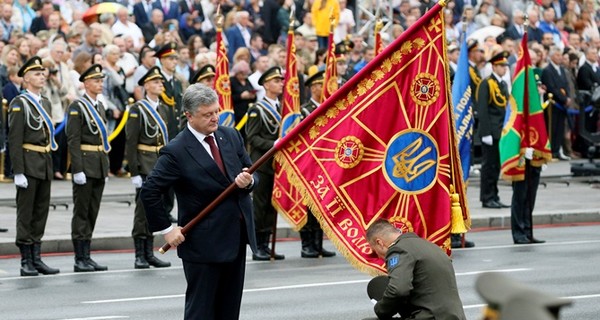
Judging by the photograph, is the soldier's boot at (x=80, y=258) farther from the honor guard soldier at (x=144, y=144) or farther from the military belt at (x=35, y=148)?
the military belt at (x=35, y=148)

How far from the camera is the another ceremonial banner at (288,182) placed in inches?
605

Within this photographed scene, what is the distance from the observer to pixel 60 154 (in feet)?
70.1

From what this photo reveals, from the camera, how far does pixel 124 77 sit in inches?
851

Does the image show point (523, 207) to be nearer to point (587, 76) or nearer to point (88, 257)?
point (88, 257)

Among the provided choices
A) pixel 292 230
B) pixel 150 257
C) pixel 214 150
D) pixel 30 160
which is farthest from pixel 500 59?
pixel 214 150

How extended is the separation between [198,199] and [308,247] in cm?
789

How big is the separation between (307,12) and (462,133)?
1104 cm

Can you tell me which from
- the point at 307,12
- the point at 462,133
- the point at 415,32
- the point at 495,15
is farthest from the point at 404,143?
the point at 495,15

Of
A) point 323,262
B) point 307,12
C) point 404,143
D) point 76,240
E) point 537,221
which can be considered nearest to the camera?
point 404,143

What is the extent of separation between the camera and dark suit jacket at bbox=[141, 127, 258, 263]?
7.97 meters

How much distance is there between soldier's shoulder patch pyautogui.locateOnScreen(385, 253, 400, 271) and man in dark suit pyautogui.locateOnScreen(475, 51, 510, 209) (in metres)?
11.8

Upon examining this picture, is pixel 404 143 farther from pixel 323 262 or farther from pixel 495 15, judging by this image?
pixel 495 15

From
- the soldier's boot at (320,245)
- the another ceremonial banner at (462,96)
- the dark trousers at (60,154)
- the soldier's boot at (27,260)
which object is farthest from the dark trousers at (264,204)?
the dark trousers at (60,154)

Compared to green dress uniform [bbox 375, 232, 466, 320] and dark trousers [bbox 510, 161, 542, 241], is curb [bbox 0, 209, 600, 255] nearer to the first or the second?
dark trousers [bbox 510, 161, 542, 241]
